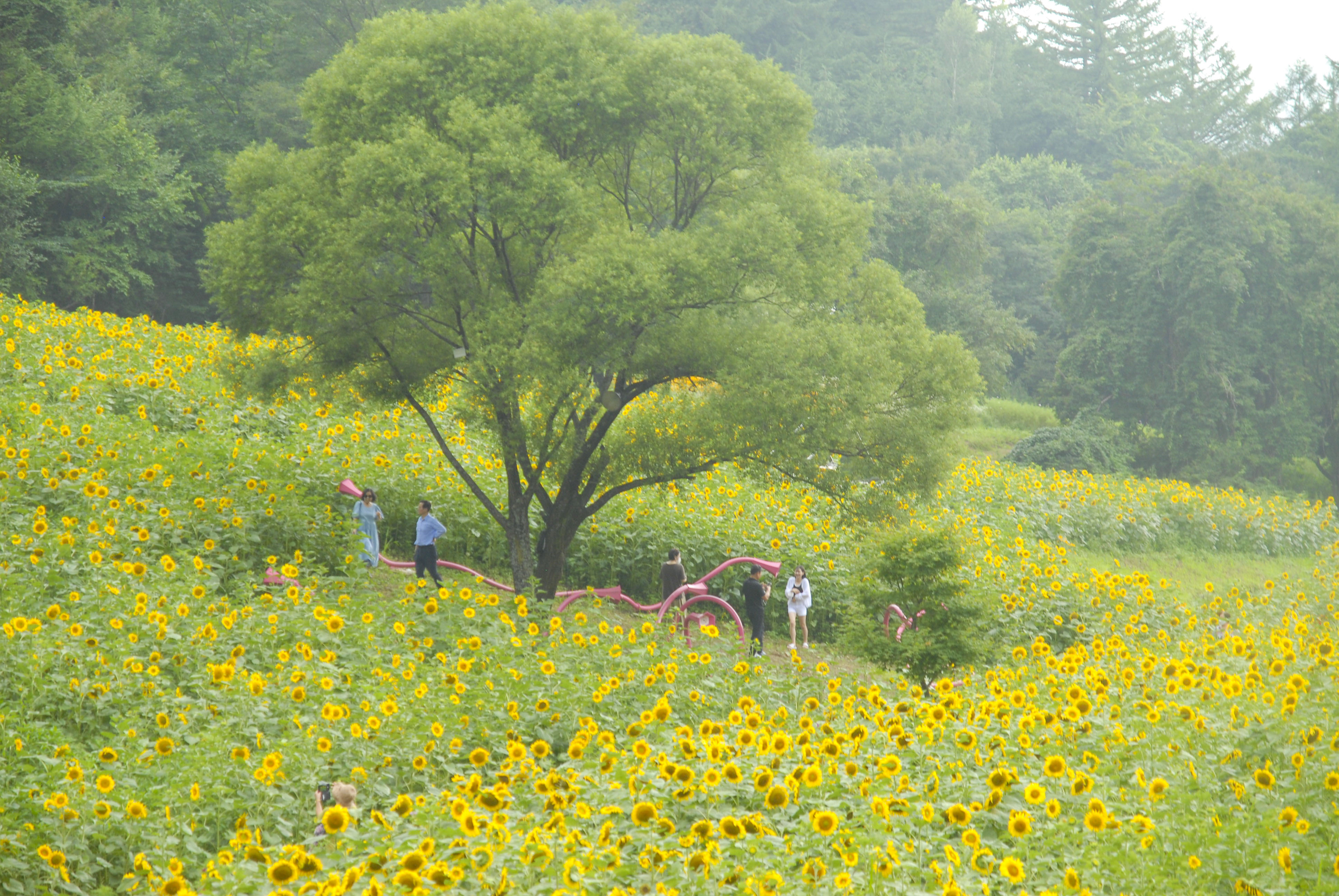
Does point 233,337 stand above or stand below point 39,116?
below

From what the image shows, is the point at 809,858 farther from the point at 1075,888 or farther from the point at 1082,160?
the point at 1082,160

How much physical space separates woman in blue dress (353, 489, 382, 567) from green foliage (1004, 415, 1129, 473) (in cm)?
1904

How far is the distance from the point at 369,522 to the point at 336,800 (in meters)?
6.61

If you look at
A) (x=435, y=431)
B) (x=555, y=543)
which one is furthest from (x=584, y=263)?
(x=555, y=543)

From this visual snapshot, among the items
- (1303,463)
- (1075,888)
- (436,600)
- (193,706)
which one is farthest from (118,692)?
(1303,463)

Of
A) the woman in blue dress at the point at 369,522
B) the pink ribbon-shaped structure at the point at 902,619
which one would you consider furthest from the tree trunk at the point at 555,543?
the pink ribbon-shaped structure at the point at 902,619

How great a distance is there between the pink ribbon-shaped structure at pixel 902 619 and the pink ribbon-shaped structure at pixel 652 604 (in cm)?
8

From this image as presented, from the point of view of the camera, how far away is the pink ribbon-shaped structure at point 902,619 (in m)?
9.60

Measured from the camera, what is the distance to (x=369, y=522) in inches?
445

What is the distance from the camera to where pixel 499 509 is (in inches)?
502

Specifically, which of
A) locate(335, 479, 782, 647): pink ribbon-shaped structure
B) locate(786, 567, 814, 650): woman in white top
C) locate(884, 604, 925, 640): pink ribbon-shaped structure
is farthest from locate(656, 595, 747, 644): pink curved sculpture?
Result: locate(884, 604, 925, 640): pink ribbon-shaped structure

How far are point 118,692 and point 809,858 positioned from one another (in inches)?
185

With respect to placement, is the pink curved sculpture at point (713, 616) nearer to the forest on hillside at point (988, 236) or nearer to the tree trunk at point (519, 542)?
the tree trunk at point (519, 542)

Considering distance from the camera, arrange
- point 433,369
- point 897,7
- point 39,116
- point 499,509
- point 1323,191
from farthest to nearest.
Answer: point 897,7
point 1323,191
point 39,116
point 499,509
point 433,369
